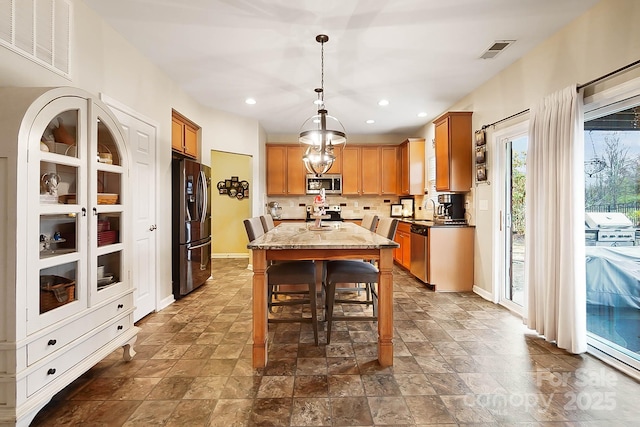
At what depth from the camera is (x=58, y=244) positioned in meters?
1.64

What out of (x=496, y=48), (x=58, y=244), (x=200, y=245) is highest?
(x=496, y=48)

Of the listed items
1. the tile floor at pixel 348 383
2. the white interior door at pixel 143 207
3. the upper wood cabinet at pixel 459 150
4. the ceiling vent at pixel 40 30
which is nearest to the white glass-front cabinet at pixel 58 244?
the tile floor at pixel 348 383

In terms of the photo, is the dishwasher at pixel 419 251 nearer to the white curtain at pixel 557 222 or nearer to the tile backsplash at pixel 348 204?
the white curtain at pixel 557 222

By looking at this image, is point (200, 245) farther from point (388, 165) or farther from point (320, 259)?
point (388, 165)

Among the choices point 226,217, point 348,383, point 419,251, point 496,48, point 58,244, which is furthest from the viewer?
point 226,217

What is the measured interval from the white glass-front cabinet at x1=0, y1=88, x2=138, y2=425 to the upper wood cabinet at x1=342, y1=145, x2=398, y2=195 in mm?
4383

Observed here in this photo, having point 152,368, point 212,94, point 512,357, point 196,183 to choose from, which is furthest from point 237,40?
point 512,357

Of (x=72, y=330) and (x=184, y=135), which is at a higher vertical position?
(x=184, y=135)

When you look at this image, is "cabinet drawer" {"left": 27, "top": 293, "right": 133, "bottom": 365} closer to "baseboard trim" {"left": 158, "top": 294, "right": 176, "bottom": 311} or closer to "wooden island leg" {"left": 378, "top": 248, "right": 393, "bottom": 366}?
"baseboard trim" {"left": 158, "top": 294, "right": 176, "bottom": 311}

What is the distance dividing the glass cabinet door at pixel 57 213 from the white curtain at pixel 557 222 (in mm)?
Answer: 3258

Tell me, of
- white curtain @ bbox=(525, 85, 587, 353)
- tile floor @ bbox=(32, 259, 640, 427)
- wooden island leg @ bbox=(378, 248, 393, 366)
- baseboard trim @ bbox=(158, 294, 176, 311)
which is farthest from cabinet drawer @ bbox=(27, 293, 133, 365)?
white curtain @ bbox=(525, 85, 587, 353)

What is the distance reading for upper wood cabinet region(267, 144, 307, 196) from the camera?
230 inches

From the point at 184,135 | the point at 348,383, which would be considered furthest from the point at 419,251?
the point at 184,135

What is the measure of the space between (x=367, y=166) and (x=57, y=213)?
5088 mm
